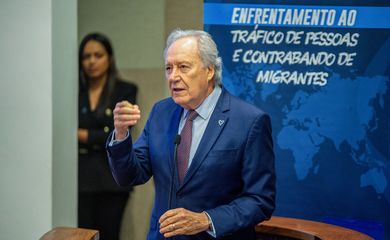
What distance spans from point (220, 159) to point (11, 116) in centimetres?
213

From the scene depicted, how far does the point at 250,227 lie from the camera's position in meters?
2.37

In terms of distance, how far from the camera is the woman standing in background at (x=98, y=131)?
3.90 meters

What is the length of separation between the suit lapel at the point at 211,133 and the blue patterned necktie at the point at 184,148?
0.05 meters

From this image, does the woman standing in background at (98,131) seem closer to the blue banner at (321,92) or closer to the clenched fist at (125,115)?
the blue banner at (321,92)

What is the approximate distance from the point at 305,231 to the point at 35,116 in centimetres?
208

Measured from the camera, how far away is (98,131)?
12.9 ft

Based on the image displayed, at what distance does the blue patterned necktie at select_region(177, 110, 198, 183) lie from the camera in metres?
2.31

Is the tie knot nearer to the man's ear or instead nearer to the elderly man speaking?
the elderly man speaking

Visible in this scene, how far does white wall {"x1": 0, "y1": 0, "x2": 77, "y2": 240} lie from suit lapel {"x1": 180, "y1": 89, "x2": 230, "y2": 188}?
5.95ft

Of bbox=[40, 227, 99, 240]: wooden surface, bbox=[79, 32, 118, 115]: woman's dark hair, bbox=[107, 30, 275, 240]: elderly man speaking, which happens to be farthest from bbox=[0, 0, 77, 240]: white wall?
bbox=[107, 30, 275, 240]: elderly man speaking

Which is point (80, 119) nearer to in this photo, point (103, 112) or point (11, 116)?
point (103, 112)

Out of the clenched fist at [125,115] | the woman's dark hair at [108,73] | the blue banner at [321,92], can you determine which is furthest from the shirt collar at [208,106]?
the woman's dark hair at [108,73]

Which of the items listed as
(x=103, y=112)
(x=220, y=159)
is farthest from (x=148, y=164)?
(x=103, y=112)

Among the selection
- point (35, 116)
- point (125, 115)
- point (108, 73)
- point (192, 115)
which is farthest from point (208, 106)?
point (35, 116)
